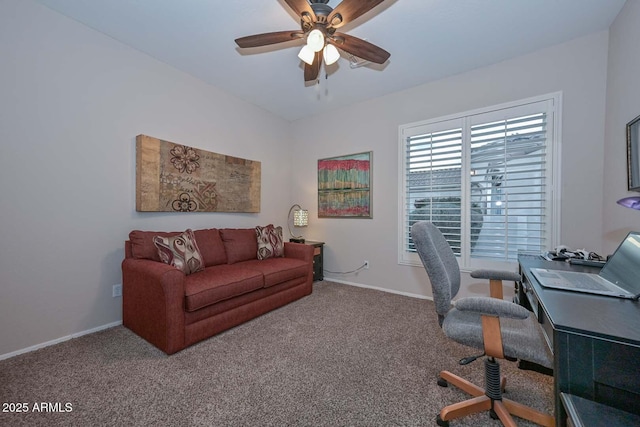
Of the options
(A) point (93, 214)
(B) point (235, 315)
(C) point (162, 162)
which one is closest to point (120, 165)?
(C) point (162, 162)

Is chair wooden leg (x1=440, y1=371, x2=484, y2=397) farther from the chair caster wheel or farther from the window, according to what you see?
the window

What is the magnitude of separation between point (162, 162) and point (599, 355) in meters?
3.33

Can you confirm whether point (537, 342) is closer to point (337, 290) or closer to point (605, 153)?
point (605, 153)

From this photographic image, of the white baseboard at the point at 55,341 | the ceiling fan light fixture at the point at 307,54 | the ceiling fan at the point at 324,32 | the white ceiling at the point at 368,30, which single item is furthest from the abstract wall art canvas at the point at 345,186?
the white baseboard at the point at 55,341

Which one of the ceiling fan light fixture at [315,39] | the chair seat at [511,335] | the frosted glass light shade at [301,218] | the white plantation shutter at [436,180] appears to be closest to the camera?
the chair seat at [511,335]

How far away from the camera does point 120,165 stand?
2.42 metres

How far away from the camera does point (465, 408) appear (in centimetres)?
125

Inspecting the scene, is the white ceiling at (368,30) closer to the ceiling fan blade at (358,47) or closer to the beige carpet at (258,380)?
the ceiling fan blade at (358,47)

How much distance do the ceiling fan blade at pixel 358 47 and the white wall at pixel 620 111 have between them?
68.4 inches

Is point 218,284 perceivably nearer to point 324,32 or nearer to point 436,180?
point 324,32

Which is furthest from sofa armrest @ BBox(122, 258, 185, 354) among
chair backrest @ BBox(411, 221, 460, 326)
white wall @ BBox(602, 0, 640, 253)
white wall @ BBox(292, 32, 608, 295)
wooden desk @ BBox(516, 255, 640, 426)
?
white wall @ BBox(602, 0, 640, 253)

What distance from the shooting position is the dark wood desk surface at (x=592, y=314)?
76cm

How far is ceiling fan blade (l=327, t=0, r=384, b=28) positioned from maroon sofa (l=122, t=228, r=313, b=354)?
7.09 feet

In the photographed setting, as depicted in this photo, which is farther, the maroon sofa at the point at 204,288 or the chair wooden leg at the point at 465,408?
the maroon sofa at the point at 204,288
